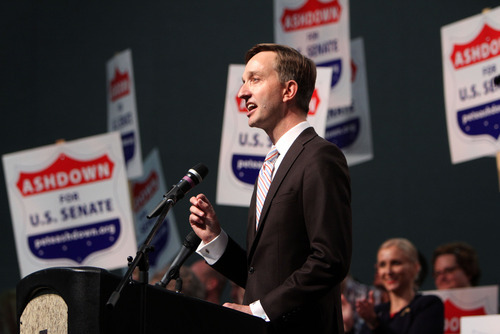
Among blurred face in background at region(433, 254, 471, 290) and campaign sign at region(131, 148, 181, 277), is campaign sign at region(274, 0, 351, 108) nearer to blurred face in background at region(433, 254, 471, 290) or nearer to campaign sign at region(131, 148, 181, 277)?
blurred face in background at region(433, 254, 471, 290)

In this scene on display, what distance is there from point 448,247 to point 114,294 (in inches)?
138

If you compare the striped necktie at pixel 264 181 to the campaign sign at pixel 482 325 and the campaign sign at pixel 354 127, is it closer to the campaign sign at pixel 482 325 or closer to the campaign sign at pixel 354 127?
the campaign sign at pixel 482 325

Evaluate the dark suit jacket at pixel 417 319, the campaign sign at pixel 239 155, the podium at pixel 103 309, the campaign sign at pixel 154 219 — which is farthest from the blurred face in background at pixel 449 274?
the podium at pixel 103 309

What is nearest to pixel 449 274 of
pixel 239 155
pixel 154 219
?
pixel 239 155

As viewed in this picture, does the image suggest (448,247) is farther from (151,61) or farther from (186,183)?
(151,61)

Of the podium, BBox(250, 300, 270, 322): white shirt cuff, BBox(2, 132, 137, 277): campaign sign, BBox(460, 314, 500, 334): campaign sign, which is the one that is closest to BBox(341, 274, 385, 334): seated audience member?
BBox(460, 314, 500, 334): campaign sign

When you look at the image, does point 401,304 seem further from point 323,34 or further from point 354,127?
point 323,34

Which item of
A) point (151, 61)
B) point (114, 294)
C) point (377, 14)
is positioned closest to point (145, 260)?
point (114, 294)

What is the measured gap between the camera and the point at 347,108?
507 cm

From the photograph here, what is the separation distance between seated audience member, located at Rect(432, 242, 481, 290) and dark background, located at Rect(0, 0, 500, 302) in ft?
5.35

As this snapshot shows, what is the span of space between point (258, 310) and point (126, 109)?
4182 mm

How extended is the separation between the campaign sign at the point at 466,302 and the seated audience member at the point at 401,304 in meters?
0.13

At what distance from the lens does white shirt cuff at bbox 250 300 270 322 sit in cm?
207

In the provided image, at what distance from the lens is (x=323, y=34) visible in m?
5.06
